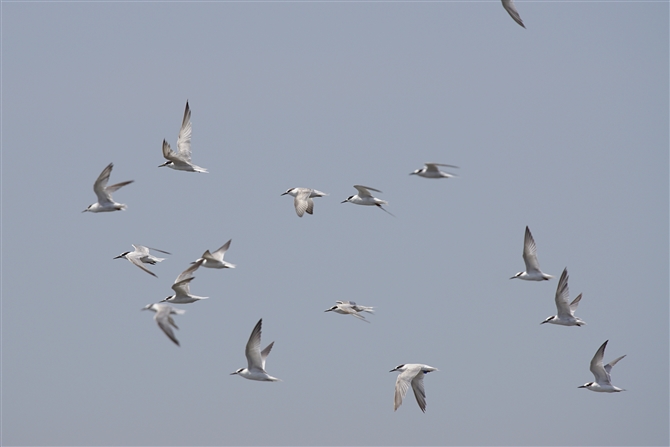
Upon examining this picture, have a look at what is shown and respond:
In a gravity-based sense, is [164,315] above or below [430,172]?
below

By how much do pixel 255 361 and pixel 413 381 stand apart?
4046 millimetres

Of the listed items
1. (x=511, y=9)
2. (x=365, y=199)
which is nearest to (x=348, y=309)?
(x=365, y=199)

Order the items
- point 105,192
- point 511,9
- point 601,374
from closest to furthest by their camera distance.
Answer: point 511,9 < point 105,192 < point 601,374

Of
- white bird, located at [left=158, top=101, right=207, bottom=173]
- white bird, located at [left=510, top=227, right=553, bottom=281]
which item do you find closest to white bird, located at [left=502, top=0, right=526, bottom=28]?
white bird, located at [left=510, top=227, right=553, bottom=281]

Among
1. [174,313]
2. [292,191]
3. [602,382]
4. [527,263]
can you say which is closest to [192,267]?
[174,313]

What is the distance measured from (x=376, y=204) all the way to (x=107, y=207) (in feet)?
24.5

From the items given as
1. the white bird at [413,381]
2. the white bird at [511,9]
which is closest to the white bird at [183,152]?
the white bird at [413,381]

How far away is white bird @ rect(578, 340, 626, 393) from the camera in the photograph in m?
27.5

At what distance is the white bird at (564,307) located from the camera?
27.2m

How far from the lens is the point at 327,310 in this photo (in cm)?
2864

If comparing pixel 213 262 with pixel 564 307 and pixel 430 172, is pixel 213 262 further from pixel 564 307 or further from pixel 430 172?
pixel 564 307

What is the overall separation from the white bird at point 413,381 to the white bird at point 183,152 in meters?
7.74

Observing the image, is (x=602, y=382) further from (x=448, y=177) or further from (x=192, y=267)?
(x=192, y=267)

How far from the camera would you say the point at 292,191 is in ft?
98.2
